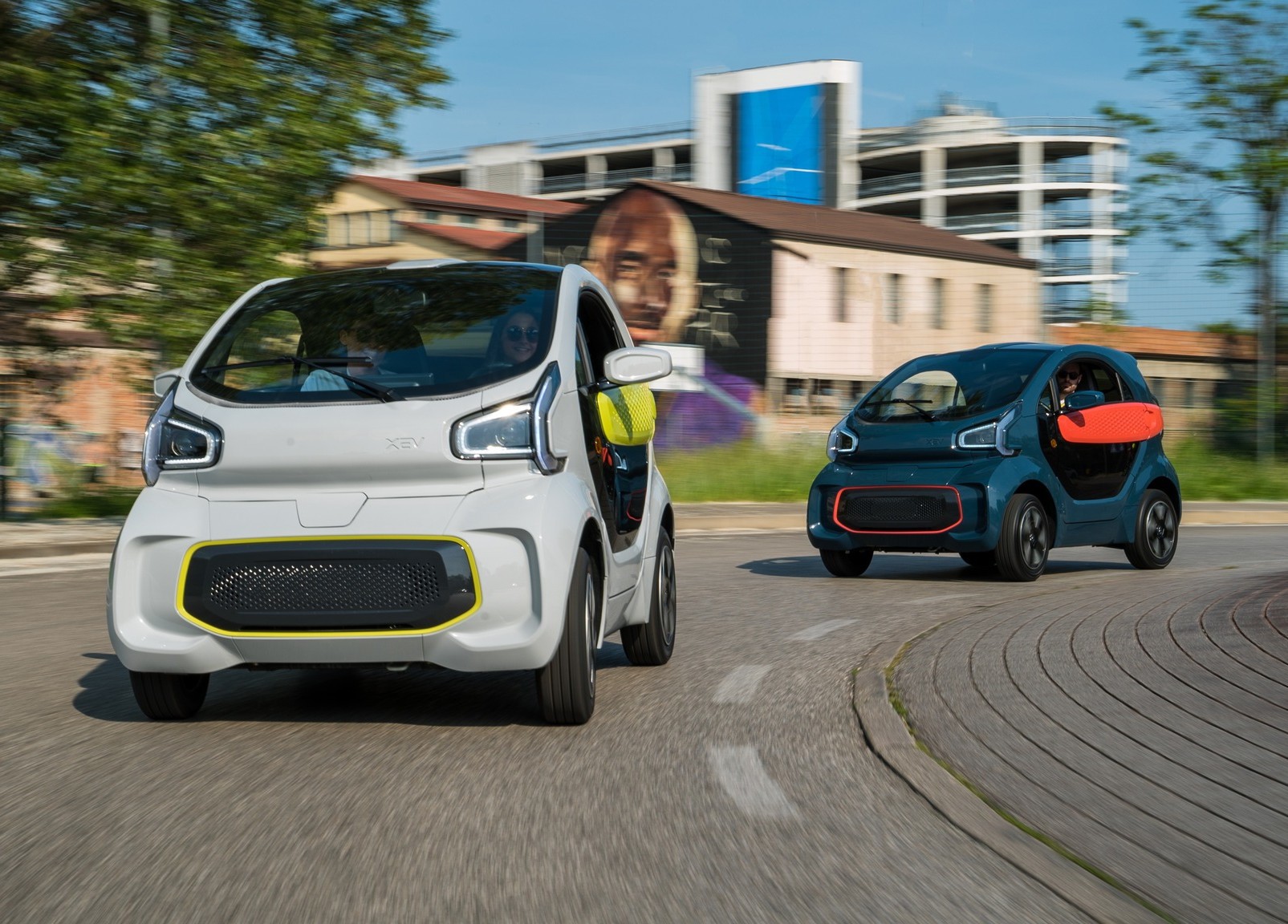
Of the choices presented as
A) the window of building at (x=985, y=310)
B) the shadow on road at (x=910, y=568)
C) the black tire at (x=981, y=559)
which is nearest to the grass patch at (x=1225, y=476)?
the window of building at (x=985, y=310)

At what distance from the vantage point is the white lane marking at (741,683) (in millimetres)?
6172

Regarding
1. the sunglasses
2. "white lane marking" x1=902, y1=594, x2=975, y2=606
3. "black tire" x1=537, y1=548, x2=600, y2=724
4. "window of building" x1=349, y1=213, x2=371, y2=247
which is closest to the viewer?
"black tire" x1=537, y1=548, x2=600, y2=724

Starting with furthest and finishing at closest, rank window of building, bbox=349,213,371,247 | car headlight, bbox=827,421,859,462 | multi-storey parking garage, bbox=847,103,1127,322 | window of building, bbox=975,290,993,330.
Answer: multi-storey parking garage, bbox=847,103,1127,322
window of building, bbox=349,213,371,247
window of building, bbox=975,290,993,330
car headlight, bbox=827,421,859,462

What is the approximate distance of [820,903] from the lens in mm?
3424

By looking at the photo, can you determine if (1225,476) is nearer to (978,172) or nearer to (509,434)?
(509,434)

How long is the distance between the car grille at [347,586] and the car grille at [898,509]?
6127 mm

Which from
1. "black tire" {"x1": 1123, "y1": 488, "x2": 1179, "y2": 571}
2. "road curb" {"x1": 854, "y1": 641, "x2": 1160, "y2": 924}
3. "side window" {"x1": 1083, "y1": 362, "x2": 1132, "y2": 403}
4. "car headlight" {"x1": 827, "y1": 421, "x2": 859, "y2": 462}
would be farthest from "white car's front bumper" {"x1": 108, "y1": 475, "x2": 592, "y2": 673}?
"black tire" {"x1": 1123, "y1": 488, "x2": 1179, "y2": 571}

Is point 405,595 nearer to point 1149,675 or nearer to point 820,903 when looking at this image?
point 820,903

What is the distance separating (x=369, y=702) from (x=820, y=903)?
3021mm

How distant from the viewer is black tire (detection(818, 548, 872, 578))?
11586 mm

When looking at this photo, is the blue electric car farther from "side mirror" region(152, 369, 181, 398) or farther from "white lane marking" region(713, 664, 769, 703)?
"side mirror" region(152, 369, 181, 398)

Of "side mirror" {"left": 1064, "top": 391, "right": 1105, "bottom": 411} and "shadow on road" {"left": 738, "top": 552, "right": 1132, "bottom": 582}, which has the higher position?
"side mirror" {"left": 1064, "top": 391, "right": 1105, "bottom": 411}

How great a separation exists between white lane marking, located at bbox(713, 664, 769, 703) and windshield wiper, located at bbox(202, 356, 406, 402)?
6.04ft

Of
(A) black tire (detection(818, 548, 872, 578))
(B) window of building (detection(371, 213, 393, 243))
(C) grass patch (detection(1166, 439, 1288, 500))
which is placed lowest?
(C) grass patch (detection(1166, 439, 1288, 500))
